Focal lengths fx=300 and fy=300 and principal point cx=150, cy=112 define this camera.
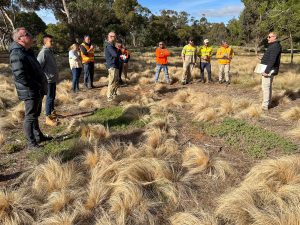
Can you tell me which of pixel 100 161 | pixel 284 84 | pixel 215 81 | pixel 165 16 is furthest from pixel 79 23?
pixel 165 16

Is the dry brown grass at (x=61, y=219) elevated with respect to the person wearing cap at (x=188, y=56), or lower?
lower

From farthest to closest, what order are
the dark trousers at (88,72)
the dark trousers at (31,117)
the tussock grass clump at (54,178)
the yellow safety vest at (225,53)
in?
the yellow safety vest at (225,53) < the dark trousers at (88,72) < the dark trousers at (31,117) < the tussock grass clump at (54,178)

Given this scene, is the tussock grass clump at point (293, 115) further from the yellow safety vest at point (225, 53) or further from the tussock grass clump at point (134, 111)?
the yellow safety vest at point (225, 53)

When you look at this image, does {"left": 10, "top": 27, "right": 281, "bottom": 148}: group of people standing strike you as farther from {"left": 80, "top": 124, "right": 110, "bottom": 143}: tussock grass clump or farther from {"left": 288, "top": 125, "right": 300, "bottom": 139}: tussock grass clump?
{"left": 288, "top": 125, "right": 300, "bottom": 139}: tussock grass clump

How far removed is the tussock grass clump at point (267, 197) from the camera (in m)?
3.54

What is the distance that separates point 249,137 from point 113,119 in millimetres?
3285

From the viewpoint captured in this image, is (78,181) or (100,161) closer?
(78,181)

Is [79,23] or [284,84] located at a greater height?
[79,23]

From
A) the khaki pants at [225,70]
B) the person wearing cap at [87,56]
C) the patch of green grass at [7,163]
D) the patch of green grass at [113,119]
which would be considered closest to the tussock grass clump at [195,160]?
the patch of green grass at [113,119]

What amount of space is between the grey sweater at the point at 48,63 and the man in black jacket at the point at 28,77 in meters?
1.42

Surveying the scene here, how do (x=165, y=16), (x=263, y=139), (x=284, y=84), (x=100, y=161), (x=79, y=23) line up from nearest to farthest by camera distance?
1. (x=100, y=161)
2. (x=263, y=139)
3. (x=284, y=84)
4. (x=79, y=23)
5. (x=165, y=16)

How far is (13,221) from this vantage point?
3531 millimetres

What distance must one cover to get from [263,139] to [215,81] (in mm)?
7363

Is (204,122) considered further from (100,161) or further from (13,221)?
(13,221)
